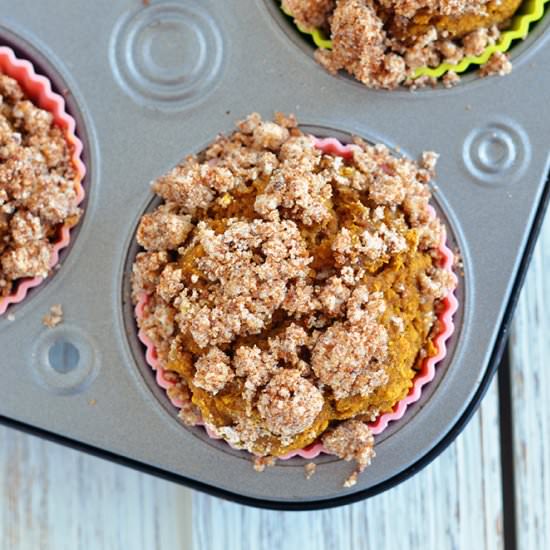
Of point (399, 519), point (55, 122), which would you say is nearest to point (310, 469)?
point (399, 519)

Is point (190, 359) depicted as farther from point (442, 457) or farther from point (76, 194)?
point (442, 457)

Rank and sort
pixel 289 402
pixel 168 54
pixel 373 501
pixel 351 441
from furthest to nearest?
pixel 373 501
pixel 168 54
pixel 351 441
pixel 289 402

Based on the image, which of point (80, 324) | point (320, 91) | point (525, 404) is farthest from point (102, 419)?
point (525, 404)

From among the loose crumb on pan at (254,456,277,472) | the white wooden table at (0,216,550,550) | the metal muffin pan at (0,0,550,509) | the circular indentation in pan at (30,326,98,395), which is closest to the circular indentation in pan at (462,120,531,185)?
the metal muffin pan at (0,0,550,509)

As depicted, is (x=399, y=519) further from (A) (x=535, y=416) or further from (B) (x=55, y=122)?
(B) (x=55, y=122)

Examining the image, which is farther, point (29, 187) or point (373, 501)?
point (373, 501)

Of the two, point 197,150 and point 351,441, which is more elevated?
point 197,150

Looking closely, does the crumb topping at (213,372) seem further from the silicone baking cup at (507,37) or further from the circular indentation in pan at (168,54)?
the silicone baking cup at (507,37)
